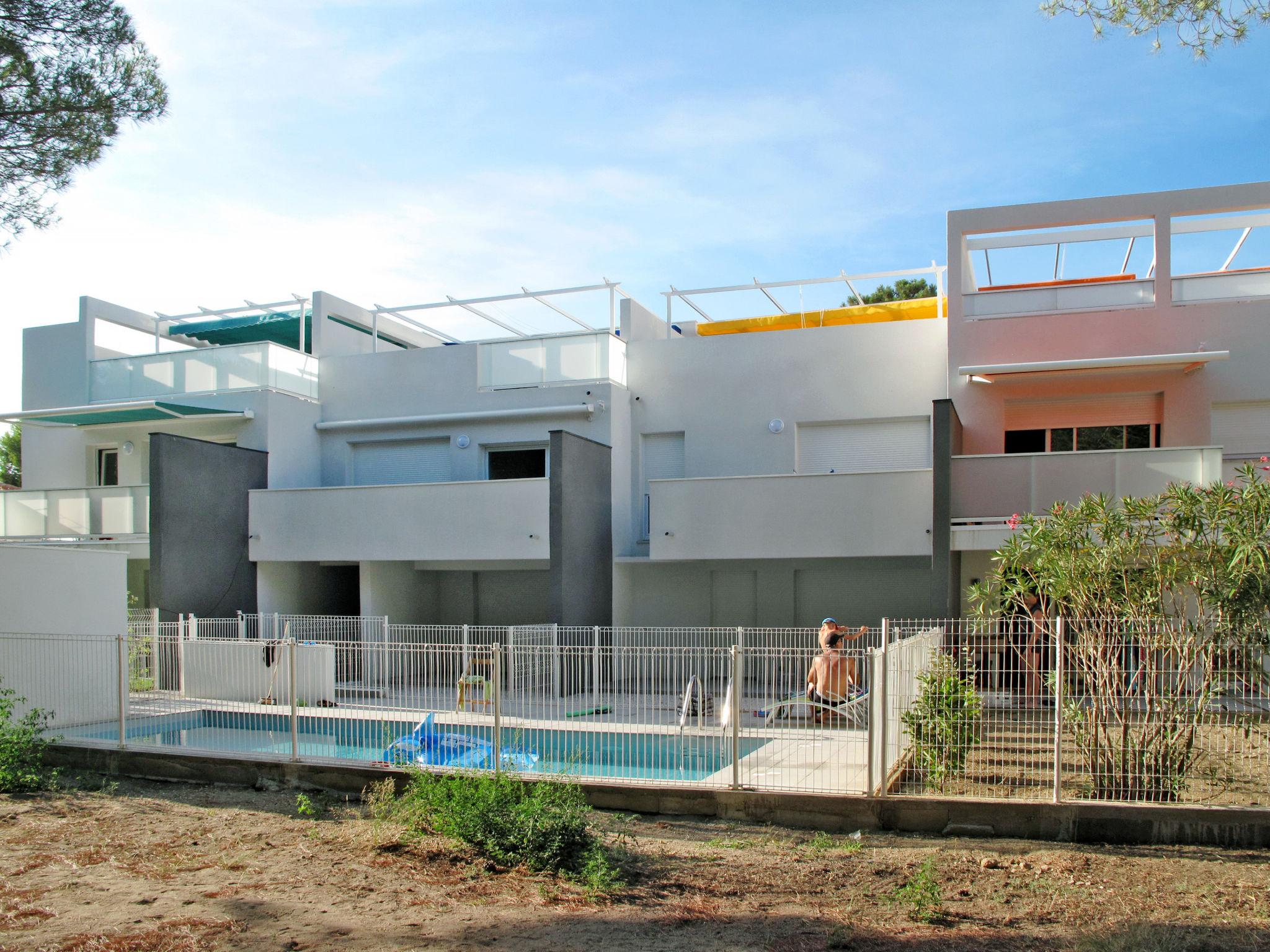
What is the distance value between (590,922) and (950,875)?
2.74m

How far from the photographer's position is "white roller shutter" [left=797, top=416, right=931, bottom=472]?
19.3 metres

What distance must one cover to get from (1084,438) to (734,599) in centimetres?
700

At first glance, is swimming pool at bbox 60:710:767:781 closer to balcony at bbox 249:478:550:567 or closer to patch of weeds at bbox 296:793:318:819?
patch of weeds at bbox 296:793:318:819

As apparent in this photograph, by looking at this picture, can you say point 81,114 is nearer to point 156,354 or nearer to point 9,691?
point 9,691

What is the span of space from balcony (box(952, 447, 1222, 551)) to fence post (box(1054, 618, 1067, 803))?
21.4 ft

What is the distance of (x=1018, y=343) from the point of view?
1748cm

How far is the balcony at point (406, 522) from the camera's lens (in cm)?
1922

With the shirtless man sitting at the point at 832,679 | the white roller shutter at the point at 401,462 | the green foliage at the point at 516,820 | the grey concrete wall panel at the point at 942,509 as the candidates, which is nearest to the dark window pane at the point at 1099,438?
the grey concrete wall panel at the point at 942,509

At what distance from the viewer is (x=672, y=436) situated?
69.6ft

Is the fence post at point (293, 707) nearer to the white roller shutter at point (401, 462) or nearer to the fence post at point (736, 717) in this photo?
the fence post at point (736, 717)

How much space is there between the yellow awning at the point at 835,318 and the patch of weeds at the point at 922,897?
15.0 metres

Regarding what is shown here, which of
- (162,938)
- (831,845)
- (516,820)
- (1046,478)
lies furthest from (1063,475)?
(162,938)

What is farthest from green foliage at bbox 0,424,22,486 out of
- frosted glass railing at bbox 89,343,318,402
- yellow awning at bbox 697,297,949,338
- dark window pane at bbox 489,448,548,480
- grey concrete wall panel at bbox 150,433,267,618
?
yellow awning at bbox 697,297,949,338

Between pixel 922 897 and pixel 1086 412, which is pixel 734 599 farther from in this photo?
pixel 922 897
